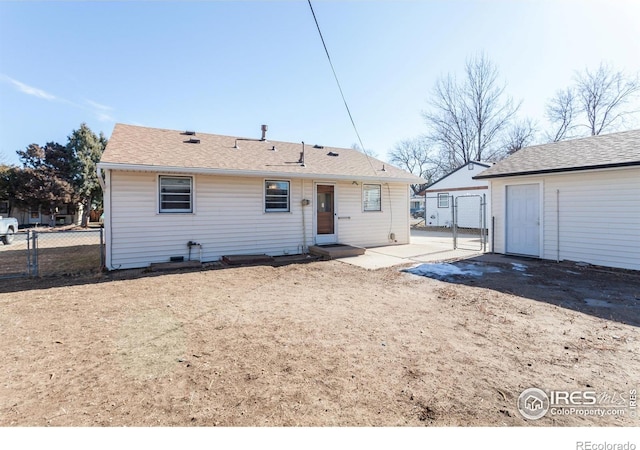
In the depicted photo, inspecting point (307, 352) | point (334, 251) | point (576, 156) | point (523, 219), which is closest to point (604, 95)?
point (576, 156)

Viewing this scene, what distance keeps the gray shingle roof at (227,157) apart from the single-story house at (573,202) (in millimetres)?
3588

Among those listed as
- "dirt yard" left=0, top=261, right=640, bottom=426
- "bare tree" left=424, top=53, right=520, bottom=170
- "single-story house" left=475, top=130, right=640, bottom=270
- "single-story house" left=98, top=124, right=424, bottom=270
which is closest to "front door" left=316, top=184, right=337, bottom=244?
"single-story house" left=98, top=124, right=424, bottom=270

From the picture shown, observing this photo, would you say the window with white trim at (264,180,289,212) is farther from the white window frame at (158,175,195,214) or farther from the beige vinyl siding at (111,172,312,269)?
the white window frame at (158,175,195,214)

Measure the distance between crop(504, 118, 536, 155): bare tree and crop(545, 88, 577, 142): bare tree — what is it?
5.63ft

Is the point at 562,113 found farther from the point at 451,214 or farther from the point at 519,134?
the point at 451,214

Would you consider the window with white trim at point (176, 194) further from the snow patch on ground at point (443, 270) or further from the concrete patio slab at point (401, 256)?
the snow patch on ground at point (443, 270)

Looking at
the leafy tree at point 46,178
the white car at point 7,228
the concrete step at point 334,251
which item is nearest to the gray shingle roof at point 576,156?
the concrete step at point 334,251

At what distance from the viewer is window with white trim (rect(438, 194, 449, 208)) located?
75.4ft

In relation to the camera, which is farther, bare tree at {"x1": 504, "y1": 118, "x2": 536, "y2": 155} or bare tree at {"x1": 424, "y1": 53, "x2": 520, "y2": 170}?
bare tree at {"x1": 504, "y1": 118, "x2": 536, "y2": 155}

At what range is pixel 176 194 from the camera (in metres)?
8.48

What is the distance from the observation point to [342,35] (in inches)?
273

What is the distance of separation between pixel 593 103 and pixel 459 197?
58.4ft

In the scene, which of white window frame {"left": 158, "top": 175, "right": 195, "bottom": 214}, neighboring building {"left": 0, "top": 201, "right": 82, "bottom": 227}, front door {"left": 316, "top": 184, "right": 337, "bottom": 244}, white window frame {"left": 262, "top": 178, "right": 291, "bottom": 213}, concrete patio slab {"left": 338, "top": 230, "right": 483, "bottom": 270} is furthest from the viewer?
neighboring building {"left": 0, "top": 201, "right": 82, "bottom": 227}
